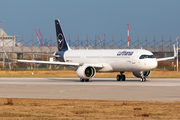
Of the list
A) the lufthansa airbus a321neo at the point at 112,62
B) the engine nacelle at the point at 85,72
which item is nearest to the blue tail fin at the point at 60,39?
the lufthansa airbus a321neo at the point at 112,62

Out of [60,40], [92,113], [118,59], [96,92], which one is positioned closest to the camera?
[92,113]

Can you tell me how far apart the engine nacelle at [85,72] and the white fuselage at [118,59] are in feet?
7.67

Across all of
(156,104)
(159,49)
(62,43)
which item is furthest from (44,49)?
(156,104)

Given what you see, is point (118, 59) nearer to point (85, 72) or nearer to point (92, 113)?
point (85, 72)

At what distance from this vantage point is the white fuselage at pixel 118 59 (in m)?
43.6

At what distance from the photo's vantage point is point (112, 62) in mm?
46312

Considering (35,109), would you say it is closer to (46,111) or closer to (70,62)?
(46,111)

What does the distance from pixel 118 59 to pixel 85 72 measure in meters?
4.48

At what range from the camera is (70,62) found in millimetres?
51188

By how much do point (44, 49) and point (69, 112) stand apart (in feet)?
465

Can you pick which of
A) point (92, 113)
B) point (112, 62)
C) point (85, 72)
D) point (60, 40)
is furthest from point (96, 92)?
point (60, 40)

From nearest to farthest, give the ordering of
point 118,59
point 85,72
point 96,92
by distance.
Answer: point 96,92 < point 85,72 < point 118,59

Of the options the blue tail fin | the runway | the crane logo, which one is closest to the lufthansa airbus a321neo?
the blue tail fin

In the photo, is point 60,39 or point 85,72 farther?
point 60,39
